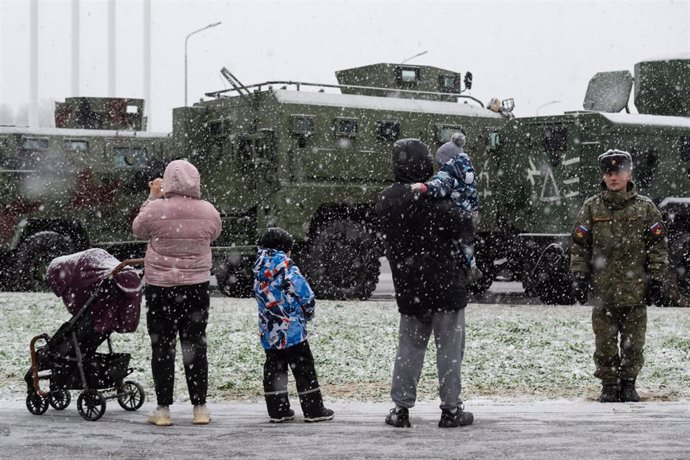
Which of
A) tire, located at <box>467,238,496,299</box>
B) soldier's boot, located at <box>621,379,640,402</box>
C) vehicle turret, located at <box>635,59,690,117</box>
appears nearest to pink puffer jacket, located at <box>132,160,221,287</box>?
soldier's boot, located at <box>621,379,640,402</box>

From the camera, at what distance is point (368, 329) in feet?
41.7

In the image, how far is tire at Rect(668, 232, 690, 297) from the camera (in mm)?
16797

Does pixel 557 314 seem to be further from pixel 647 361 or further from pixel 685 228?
pixel 647 361

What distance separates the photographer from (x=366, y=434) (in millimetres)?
6809

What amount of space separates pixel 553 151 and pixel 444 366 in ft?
35.7

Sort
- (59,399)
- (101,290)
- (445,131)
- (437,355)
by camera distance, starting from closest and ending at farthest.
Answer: (437,355) → (101,290) → (59,399) → (445,131)

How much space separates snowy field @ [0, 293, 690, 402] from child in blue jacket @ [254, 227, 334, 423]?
1148 millimetres

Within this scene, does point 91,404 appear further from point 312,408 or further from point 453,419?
point 453,419

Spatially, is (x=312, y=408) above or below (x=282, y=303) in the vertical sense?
below

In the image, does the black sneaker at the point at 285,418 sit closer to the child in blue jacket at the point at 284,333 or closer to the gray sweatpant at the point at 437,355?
the child in blue jacket at the point at 284,333

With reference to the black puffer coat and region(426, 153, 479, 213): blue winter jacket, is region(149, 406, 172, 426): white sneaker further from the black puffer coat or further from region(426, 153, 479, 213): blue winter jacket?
region(426, 153, 479, 213): blue winter jacket

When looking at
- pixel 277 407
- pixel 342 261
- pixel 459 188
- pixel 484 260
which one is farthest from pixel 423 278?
pixel 484 260

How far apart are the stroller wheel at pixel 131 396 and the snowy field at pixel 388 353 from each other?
59cm

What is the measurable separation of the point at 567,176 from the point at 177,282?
35.4ft
